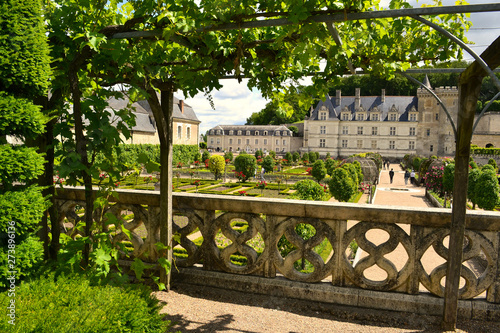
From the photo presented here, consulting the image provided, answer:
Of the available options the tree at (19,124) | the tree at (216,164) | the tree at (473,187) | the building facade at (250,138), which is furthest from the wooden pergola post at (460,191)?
the building facade at (250,138)

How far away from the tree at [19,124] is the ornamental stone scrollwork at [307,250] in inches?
82.5

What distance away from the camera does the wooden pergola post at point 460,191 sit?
2.77 m

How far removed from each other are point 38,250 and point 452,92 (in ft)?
214

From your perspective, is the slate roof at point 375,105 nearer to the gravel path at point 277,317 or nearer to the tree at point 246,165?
the tree at point 246,165

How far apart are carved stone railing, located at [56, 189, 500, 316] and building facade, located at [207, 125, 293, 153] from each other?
63.9 metres

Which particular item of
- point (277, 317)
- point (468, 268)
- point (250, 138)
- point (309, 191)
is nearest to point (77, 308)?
point (277, 317)

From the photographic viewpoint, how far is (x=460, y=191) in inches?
113

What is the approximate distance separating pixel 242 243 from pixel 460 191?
1984 millimetres

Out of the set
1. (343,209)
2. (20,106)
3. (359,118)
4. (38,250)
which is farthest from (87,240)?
(359,118)

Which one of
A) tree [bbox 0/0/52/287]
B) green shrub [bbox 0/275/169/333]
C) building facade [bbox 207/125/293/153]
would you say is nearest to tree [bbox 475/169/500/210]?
green shrub [bbox 0/275/169/333]

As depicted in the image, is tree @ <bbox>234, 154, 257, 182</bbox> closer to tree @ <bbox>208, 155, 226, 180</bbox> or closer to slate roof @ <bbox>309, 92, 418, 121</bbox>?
tree @ <bbox>208, 155, 226, 180</bbox>

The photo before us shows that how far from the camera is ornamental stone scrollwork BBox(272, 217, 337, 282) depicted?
11.1 feet

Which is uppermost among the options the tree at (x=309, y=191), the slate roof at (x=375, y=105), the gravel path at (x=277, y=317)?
the slate roof at (x=375, y=105)

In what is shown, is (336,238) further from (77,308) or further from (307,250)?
(77,308)
